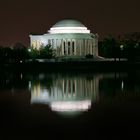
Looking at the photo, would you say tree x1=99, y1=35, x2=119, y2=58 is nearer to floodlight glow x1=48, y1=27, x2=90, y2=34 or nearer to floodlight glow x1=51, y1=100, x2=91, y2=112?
Answer: floodlight glow x1=48, y1=27, x2=90, y2=34

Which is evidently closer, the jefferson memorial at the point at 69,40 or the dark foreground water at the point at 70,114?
the dark foreground water at the point at 70,114

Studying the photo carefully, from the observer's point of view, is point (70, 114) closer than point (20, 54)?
Yes

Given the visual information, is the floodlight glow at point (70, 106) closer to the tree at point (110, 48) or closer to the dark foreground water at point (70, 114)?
the dark foreground water at point (70, 114)

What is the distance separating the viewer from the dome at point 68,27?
109562 mm

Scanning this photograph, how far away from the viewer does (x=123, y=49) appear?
91.4m

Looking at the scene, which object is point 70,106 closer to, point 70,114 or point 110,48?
point 70,114

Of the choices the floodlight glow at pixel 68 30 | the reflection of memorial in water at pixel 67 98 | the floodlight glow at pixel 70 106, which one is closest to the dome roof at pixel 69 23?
the floodlight glow at pixel 68 30

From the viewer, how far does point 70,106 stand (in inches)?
867

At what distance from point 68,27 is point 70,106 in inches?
3489

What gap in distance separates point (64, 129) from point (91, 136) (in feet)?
4.67

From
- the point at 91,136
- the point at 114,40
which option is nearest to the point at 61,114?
the point at 91,136

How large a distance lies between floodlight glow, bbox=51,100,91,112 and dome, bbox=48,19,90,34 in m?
86.3

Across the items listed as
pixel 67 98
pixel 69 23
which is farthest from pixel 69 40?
pixel 67 98

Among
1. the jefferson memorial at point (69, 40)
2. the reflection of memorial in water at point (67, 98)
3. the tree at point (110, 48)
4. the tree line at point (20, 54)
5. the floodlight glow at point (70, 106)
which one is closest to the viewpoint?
the floodlight glow at point (70, 106)
